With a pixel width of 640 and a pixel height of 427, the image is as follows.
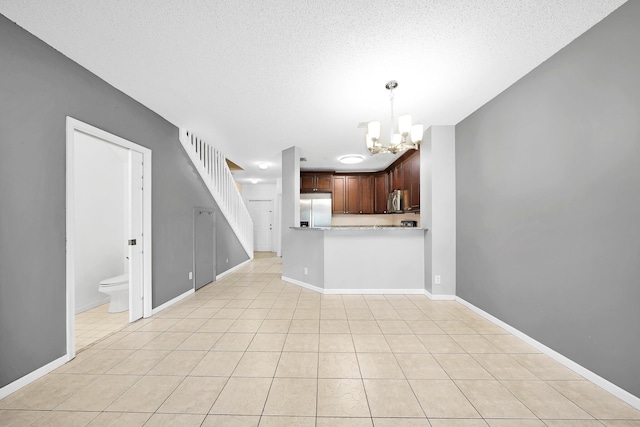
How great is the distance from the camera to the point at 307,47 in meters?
2.05

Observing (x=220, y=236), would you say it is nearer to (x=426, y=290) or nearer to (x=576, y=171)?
(x=426, y=290)

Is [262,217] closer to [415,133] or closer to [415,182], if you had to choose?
[415,182]

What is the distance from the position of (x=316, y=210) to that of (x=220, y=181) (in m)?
2.50

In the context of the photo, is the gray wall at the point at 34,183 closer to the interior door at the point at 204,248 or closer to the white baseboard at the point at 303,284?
the interior door at the point at 204,248

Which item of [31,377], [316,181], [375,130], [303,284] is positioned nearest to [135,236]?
[31,377]

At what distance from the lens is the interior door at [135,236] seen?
2965 mm

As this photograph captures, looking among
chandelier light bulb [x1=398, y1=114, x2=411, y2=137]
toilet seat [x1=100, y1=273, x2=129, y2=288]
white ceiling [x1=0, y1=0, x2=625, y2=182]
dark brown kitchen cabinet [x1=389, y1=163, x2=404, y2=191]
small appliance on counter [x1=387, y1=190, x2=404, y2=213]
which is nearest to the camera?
white ceiling [x1=0, y1=0, x2=625, y2=182]

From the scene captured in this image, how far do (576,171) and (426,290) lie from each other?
8.43 ft

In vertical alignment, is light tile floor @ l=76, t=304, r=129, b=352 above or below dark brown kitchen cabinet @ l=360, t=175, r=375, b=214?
below

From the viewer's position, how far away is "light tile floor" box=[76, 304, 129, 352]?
8.57 feet

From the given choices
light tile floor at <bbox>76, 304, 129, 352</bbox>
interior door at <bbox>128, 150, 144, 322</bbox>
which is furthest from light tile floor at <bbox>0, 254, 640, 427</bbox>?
interior door at <bbox>128, 150, 144, 322</bbox>

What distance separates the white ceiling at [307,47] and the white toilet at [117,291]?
226 cm

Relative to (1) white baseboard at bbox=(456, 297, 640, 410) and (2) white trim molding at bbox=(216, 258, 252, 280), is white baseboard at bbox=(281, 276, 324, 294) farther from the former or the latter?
(1) white baseboard at bbox=(456, 297, 640, 410)

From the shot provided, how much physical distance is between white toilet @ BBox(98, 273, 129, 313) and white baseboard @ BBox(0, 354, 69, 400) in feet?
4.01
